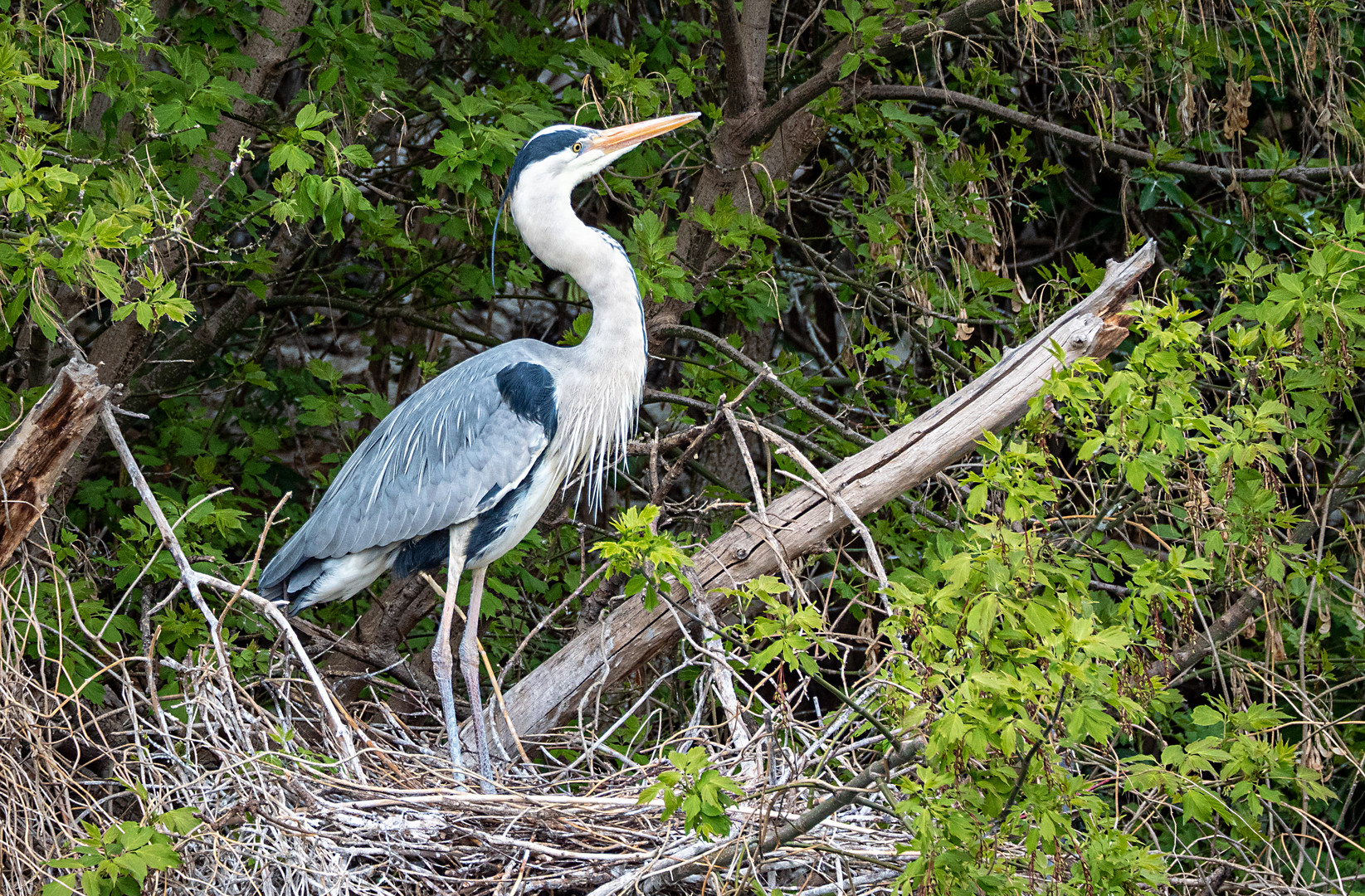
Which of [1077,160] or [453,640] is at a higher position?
[1077,160]

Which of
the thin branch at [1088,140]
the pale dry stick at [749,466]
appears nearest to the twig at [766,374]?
the pale dry stick at [749,466]

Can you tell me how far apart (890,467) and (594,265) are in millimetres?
1013

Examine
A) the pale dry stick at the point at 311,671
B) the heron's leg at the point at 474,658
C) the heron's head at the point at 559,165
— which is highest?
the heron's head at the point at 559,165

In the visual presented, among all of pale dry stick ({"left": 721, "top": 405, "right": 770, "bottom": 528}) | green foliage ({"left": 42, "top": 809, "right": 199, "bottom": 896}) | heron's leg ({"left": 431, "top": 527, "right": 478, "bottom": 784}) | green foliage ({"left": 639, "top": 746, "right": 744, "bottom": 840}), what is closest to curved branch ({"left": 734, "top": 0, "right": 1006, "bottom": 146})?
pale dry stick ({"left": 721, "top": 405, "right": 770, "bottom": 528})

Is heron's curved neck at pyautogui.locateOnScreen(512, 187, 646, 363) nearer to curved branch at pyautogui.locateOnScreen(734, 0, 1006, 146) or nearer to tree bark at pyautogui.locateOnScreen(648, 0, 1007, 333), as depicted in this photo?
tree bark at pyautogui.locateOnScreen(648, 0, 1007, 333)

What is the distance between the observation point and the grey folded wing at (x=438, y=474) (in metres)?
3.50

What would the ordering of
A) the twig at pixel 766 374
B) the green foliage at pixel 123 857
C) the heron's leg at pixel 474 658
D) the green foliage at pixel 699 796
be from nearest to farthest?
the green foliage at pixel 699 796 < the green foliage at pixel 123 857 < the heron's leg at pixel 474 658 < the twig at pixel 766 374

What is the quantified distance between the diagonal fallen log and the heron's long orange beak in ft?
3.54

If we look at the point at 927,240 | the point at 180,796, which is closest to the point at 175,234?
the point at 180,796

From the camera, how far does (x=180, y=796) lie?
3.02m

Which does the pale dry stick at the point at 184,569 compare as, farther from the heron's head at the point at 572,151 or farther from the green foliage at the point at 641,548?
the heron's head at the point at 572,151

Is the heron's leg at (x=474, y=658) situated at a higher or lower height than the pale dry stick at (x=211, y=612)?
lower

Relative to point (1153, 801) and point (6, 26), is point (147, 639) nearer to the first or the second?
point (6, 26)

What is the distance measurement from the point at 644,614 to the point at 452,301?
1.61m
